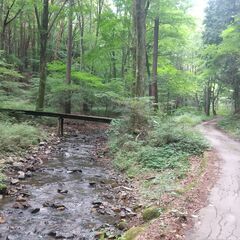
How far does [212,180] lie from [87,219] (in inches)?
134

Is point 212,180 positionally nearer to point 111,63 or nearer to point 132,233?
point 132,233

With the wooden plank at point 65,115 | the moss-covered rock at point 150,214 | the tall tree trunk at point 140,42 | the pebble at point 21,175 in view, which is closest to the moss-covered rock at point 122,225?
the moss-covered rock at point 150,214

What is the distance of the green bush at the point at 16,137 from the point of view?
1121cm

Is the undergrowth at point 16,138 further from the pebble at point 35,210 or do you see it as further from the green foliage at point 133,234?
the green foliage at point 133,234

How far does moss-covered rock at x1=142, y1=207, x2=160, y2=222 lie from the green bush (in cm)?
701

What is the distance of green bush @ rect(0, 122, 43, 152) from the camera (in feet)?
36.8

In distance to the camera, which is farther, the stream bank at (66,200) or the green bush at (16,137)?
the green bush at (16,137)

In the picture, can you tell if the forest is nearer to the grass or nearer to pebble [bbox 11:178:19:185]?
pebble [bbox 11:178:19:185]

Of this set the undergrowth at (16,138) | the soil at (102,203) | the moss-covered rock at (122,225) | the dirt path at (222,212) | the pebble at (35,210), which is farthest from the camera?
the undergrowth at (16,138)

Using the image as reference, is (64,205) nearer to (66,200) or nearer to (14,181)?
(66,200)

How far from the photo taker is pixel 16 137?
39.4ft

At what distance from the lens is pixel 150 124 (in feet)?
41.3

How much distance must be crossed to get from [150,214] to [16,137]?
7.94 m

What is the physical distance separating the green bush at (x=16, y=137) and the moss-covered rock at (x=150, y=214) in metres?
7.01
